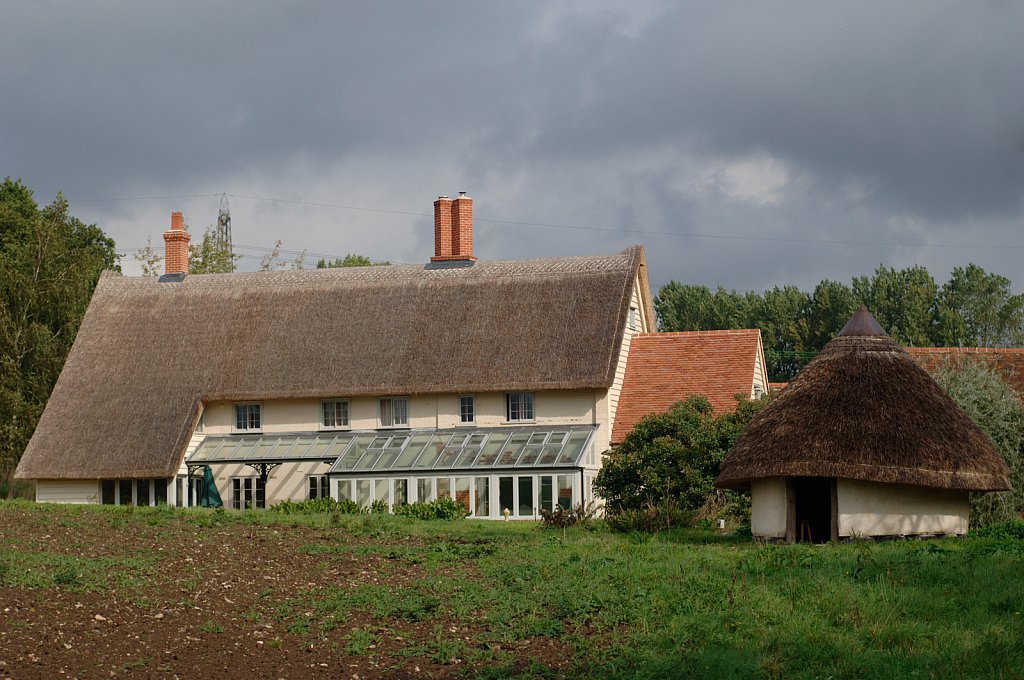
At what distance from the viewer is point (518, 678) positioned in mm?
14719

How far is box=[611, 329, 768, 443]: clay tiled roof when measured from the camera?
38750 mm

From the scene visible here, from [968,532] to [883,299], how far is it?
4615cm

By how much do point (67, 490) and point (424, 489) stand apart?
12079 millimetres

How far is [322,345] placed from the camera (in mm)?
41469

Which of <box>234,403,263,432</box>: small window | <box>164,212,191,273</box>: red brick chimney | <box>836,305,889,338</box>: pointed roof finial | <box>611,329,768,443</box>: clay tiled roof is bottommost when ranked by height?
<box>234,403,263,432</box>: small window

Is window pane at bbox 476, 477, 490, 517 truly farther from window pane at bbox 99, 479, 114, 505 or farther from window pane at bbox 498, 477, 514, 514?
window pane at bbox 99, 479, 114, 505

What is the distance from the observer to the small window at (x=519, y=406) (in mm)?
39219

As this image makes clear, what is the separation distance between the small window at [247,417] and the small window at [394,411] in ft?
13.3

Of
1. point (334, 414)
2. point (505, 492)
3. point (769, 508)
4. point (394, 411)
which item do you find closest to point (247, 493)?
point (334, 414)

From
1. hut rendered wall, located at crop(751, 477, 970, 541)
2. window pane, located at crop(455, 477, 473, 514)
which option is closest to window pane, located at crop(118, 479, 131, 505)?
window pane, located at crop(455, 477, 473, 514)

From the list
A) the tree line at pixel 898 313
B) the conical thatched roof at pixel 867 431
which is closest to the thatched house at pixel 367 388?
the conical thatched roof at pixel 867 431

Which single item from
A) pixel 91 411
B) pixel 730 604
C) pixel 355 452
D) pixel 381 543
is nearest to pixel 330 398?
pixel 355 452

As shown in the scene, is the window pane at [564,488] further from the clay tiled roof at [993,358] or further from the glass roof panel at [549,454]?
the clay tiled roof at [993,358]

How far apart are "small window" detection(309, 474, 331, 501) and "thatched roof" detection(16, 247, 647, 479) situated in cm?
254
